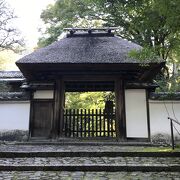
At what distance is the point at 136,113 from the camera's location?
406 inches

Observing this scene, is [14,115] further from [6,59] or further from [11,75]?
[6,59]

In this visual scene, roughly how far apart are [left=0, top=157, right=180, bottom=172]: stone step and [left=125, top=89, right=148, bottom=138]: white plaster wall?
3.12 m

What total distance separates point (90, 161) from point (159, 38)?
531 inches

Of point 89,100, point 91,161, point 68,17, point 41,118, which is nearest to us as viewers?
point 91,161

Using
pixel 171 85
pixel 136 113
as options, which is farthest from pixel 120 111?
pixel 171 85

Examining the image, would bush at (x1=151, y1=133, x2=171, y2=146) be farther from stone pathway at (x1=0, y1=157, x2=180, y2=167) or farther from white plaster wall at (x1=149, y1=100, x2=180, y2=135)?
stone pathway at (x1=0, y1=157, x2=180, y2=167)

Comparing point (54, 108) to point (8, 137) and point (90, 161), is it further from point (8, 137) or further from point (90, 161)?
point (90, 161)

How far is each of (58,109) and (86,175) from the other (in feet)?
15.5

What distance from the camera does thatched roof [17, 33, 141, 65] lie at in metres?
9.56

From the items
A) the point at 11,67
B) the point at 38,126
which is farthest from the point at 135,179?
the point at 11,67

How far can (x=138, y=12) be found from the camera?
6.09 m

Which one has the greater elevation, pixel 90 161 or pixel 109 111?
pixel 109 111

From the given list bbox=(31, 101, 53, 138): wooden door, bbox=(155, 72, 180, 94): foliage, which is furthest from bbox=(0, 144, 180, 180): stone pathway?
bbox=(155, 72, 180, 94): foliage

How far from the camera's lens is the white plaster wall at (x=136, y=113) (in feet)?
33.4
